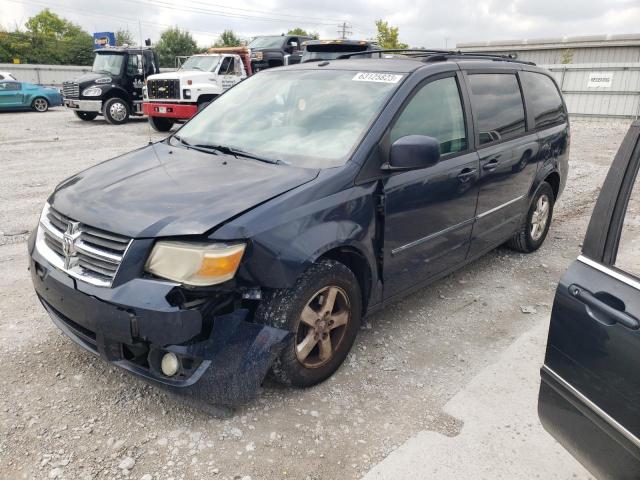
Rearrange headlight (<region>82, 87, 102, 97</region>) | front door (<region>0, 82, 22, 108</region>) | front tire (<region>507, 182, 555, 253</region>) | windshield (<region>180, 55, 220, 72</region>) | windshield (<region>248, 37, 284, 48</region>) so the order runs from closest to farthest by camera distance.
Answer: front tire (<region>507, 182, 555, 253</region>) → windshield (<region>180, 55, 220, 72</region>) → headlight (<region>82, 87, 102, 97</region>) → front door (<region>0, 82, 22, 108</region>) → windshield (<region>248, 37, 284, 48</region>)

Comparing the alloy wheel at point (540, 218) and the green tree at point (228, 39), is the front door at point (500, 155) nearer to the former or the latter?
the alloy wheel at point (540, 218)

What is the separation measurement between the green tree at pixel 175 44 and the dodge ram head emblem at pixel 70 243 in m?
76.4

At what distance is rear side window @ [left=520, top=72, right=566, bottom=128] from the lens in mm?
4645

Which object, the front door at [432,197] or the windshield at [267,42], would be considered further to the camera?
the windshield at [267,42]

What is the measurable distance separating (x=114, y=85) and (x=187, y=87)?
129 inches

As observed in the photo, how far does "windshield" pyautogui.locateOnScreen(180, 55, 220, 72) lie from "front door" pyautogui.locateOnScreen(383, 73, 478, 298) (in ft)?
40.4

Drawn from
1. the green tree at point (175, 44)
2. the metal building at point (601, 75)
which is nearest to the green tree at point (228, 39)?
the green tree at point (175, 44)

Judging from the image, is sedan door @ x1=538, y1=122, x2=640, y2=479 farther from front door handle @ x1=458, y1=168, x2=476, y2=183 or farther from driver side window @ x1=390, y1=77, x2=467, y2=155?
front door handle @ x1=458, y1=168, x2=476, y2=183

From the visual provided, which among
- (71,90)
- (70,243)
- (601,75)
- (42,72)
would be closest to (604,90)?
(601,75)

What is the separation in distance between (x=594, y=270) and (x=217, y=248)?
1.53 m

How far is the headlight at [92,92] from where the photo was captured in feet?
50.2

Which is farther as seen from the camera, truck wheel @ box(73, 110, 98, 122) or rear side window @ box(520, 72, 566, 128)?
truck wheel @ box(73, 110, 98, 122)

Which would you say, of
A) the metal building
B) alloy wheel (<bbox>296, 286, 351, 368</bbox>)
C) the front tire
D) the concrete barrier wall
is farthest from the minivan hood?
the concrete barrier wall

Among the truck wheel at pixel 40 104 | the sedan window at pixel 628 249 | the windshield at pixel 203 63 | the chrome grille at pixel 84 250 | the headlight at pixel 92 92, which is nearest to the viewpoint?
the sedan window at pixel 628 249
